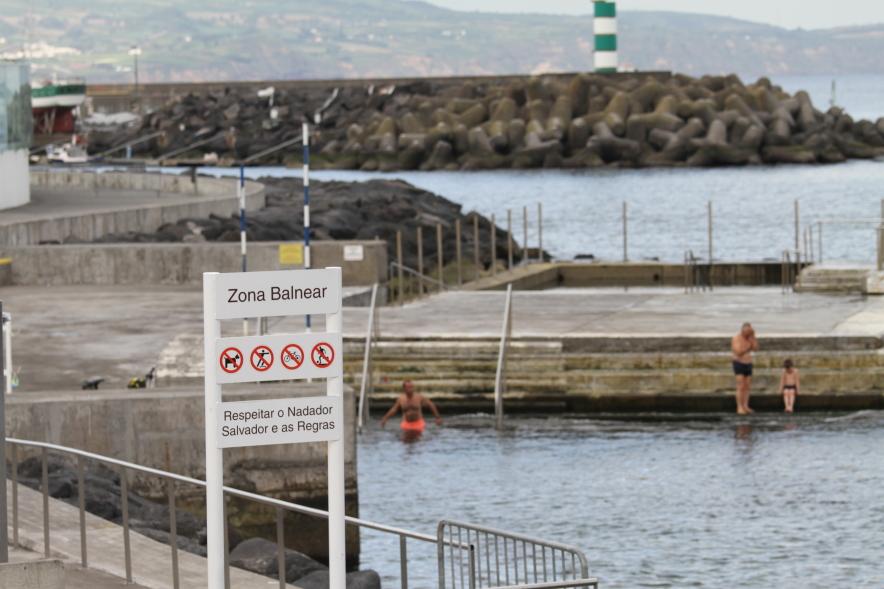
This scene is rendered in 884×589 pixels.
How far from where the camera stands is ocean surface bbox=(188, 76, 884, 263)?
7675cm

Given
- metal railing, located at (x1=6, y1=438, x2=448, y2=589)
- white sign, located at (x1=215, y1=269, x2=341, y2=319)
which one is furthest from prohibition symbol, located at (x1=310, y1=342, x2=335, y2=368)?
metal railing, located at (x1=6, y1=438, x2=448, y2=589)

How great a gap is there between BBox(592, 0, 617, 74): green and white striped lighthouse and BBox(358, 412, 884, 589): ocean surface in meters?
108

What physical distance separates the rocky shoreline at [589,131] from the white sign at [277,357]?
108m

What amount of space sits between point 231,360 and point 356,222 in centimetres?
4202

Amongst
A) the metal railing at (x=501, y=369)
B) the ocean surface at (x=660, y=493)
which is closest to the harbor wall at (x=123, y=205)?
the metal railing at (x=501, y=369)

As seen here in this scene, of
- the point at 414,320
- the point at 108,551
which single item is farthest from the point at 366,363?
the point at 108,551

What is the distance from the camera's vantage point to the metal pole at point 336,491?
8.90 m

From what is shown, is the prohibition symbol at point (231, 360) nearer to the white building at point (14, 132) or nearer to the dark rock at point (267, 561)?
the dark rock at point (267, 561)

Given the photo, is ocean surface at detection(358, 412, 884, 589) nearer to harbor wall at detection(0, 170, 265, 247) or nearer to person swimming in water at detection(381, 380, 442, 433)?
person swimming in water at detection(381, 380, 442, 433)

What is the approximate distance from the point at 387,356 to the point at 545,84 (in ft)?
330

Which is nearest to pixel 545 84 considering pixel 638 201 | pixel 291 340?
pixel 638 201

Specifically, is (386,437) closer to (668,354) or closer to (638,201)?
(668,354)

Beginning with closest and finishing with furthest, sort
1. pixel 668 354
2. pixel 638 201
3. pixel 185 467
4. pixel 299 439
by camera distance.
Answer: pixel 299 439 < pixel 185 467 < pixel 668 354 < pixel 638 201

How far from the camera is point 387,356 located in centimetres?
2797
